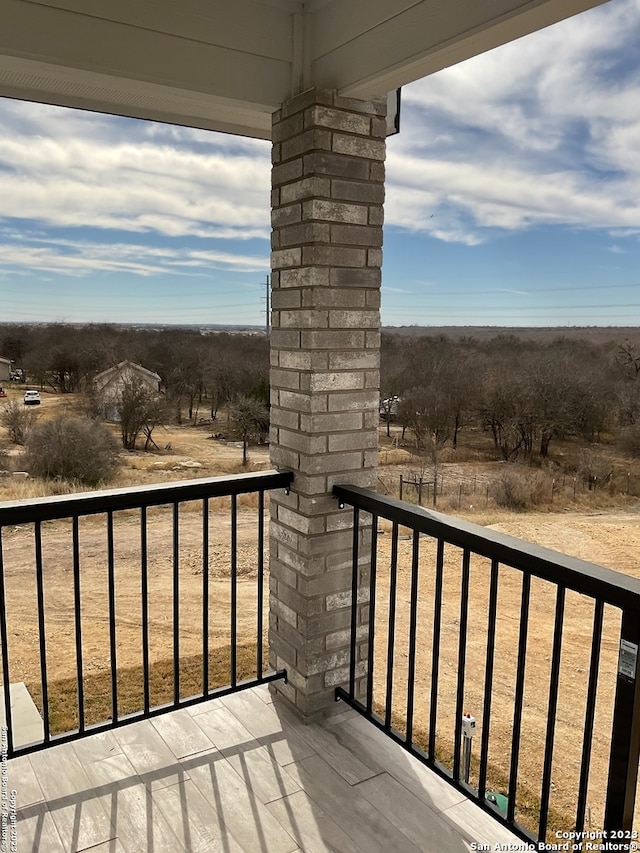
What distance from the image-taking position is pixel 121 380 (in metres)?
5.34

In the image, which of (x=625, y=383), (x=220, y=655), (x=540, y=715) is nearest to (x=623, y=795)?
(x=220, y=655)

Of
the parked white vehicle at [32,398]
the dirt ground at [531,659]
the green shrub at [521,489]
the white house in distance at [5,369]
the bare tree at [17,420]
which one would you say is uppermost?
the white house in distance at [5,369]

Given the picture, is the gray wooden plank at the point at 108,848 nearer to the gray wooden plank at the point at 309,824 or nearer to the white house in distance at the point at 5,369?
the gray wooden plank at the point at 309,824

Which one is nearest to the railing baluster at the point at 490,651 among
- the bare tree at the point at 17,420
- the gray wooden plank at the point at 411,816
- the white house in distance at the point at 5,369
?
the gray wooden plank at the point at 411,816

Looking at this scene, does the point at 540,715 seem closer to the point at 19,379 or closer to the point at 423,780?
the point at 423,780

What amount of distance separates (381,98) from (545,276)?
7462 mm

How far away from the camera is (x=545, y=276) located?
8789 millimetres

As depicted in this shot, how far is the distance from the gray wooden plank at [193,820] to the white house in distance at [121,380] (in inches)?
146

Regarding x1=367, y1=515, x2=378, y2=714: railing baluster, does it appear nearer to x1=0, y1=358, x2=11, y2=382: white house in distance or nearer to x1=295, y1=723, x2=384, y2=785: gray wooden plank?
x1=295, y1=723, x2=384, y2=785: gray wooden plank

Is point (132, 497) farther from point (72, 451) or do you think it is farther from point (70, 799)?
point (72, 451)

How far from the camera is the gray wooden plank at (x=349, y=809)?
5.14ft

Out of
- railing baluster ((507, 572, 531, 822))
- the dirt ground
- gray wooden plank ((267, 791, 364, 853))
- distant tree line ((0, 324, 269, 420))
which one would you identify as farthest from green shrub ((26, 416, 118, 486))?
railing baluster ((507, 572, 531, 822))

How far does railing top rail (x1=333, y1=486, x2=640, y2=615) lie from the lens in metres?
1.18

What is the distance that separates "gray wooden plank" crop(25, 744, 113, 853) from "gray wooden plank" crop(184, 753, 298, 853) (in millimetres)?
288
